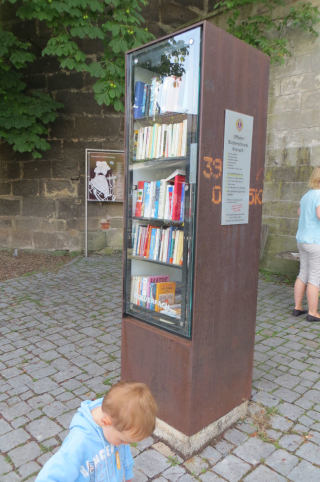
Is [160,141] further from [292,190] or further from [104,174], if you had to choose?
[104,174]

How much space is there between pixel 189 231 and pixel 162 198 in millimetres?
392

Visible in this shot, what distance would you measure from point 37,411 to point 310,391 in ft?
7.54

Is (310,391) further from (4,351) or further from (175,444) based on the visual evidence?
(4,351)

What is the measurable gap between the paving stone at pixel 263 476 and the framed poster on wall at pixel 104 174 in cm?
697

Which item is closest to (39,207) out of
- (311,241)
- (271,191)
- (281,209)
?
(271,191)

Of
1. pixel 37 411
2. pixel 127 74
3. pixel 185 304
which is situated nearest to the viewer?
pixel 185 304

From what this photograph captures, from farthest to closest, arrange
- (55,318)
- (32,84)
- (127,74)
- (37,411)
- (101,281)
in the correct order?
(32,84), (101,281), (55,318), (37,411), (127,74)

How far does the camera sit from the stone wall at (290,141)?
21.4 feet

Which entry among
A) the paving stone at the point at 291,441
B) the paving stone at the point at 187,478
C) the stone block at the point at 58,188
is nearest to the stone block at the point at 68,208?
the stone block at the point at 58,188

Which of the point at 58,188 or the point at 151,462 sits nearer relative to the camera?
the point at 151,462

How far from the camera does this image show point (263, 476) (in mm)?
2406

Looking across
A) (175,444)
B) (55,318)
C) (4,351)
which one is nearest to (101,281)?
(55,318)

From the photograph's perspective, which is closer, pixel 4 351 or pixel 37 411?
pixel 37 411

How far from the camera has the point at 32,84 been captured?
8695mm
